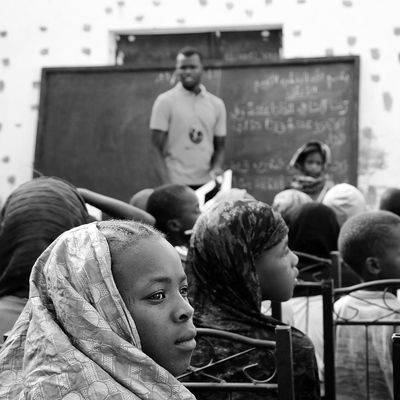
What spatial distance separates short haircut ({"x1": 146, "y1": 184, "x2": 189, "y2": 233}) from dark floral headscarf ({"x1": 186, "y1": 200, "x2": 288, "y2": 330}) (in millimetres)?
1282

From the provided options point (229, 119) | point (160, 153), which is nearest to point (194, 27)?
point (229, 119)

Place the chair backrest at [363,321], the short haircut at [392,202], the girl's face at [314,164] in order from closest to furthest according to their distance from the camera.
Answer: the chair backrest at [363,321] → the short haircut at [392,202] → the girl's face at [314,164]

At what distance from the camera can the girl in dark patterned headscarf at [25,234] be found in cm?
262

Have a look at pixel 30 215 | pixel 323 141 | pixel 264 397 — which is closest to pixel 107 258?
pixel 264 397

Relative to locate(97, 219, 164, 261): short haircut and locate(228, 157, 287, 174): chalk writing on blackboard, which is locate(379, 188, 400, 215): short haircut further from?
locate(228, 157, 287, 174): chalk writing on blackboard

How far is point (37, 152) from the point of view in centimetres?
841

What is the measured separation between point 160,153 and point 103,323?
17.6 feet

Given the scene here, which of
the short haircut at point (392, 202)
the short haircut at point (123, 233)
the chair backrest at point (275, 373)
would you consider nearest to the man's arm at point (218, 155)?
the short haircut at point (392, 202)

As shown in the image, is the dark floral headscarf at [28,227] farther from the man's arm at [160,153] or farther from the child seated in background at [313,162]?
the man's arm at [160,153]

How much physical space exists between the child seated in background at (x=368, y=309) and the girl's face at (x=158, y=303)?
134 cm

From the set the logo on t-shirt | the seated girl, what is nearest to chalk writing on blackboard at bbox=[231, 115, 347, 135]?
the logo on t-shirt

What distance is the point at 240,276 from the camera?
257 centimetres

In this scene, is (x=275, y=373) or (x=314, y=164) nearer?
(x=275, y=373)

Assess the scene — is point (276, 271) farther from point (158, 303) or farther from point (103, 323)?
point (103, 323)
